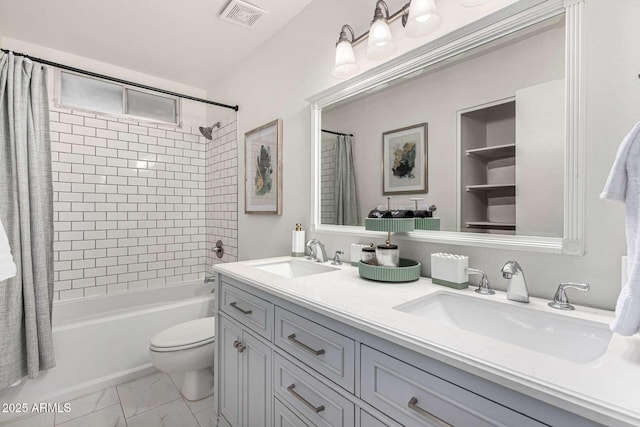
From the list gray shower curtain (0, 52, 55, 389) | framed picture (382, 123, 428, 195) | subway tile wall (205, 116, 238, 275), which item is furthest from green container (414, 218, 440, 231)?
gray shower curtain (0, 52, 55, 389)

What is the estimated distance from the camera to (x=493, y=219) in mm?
1082

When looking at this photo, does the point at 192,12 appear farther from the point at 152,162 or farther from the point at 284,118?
the point at 152,162

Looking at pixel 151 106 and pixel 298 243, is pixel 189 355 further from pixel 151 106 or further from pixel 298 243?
pixel 151 106

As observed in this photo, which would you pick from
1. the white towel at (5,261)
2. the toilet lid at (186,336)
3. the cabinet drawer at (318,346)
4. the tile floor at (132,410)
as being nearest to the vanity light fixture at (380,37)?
A: the cabinet drawer at (318,346)

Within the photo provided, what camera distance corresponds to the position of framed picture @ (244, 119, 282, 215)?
7.08 feet

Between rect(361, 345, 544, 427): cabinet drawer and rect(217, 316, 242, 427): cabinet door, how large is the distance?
2.59ft

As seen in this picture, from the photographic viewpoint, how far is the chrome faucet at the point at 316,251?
171 cm

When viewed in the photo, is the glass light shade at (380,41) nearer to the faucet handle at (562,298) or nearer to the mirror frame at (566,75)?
the mirror frame at (566,75)

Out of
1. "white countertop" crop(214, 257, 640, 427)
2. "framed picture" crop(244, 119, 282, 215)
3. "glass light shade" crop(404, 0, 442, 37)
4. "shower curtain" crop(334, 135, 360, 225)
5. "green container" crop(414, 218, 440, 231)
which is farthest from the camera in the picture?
"framed picture" crop(244, 119, 282, 215)

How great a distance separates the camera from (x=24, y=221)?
1.79 meters

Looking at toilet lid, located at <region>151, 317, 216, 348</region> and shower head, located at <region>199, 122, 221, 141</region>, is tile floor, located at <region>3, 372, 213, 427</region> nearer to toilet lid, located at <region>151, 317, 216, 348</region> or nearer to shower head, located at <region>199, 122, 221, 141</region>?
toilet lid, located at <region>151, 317, 216, 348</region>

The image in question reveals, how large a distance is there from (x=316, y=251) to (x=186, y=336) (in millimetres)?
1033

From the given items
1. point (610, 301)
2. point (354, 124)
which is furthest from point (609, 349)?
point (354, 124)

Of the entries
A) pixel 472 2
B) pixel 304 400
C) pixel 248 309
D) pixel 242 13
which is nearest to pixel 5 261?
pixel 248 309
